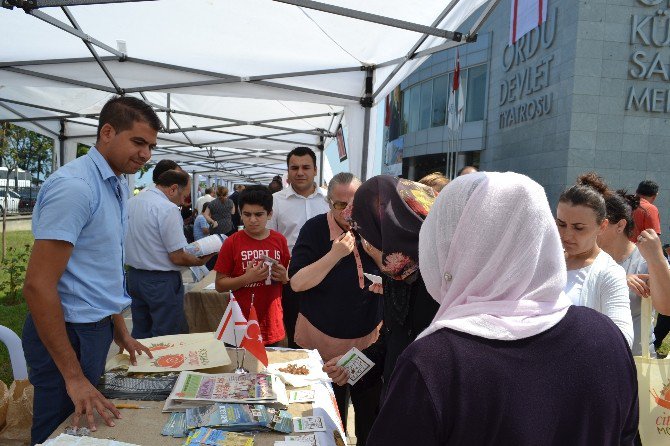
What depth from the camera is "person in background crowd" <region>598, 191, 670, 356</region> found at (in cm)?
233

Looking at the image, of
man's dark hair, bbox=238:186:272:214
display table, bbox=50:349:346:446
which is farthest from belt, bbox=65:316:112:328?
man's dark hair, bbox=238:186:272:214

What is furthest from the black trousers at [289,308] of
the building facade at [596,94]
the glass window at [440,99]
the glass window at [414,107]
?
the glass window at [414,107]

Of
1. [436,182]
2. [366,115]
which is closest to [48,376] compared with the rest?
[436,182]

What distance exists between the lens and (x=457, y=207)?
42.5 inches

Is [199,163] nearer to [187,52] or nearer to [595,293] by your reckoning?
[187,52]

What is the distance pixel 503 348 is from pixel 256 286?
2429mm

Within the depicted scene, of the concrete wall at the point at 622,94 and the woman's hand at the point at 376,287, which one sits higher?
the concrete wall at the point at 622,94

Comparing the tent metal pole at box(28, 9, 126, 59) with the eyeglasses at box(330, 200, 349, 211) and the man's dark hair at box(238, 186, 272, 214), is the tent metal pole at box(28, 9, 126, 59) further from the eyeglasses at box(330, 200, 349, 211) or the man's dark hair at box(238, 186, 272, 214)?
the eyeglasses at box(330, 200, 349, 211)

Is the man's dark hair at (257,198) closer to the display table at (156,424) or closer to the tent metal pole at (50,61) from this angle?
the display table at (156,424)

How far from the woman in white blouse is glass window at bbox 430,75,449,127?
22307 mm

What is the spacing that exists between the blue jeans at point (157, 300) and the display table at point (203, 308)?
2.47ft

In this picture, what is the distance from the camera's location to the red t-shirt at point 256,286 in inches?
128

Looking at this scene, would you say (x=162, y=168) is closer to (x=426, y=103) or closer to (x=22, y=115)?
(x=22, y=115)

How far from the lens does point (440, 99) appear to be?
2397 cm
